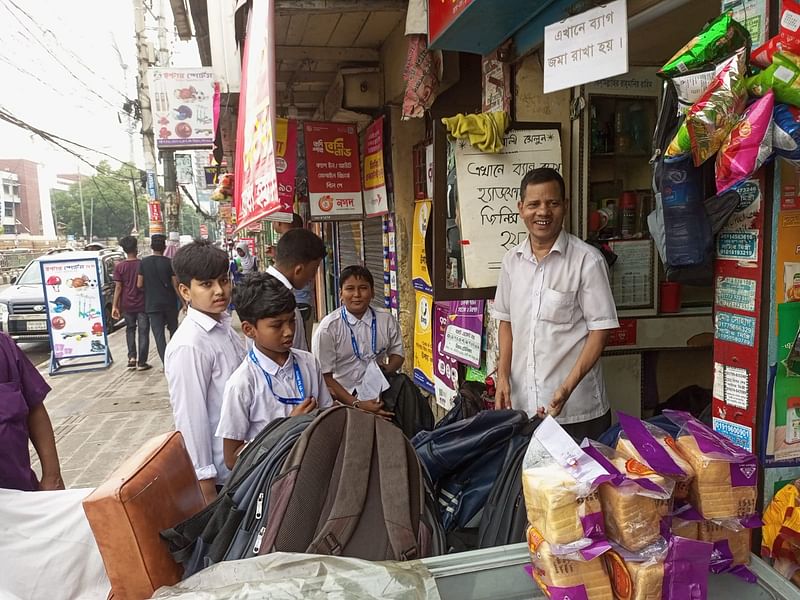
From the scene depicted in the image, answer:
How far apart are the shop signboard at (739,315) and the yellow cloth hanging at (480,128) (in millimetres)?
1369

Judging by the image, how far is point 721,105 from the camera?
1408 millimetres

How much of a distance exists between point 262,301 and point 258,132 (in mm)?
815

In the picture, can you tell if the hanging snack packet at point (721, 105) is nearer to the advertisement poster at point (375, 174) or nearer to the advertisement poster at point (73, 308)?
the advertisement poster at point (375, 174)

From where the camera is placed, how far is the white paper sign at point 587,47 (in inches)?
77.5

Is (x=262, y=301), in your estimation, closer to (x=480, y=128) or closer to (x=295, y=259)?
(x=295, y=259)

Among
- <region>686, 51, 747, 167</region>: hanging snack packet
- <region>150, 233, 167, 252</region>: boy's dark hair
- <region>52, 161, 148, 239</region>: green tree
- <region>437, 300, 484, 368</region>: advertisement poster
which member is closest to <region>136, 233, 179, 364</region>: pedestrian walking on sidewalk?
<region>150, 233, 167, 252</region>: boy's dark hair

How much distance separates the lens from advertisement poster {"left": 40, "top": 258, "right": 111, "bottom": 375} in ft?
28.2

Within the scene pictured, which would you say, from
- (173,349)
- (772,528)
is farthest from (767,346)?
(173,349)

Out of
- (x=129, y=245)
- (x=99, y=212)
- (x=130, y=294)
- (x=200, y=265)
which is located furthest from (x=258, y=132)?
(x=99, y=212)

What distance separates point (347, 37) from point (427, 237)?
6.81 feet

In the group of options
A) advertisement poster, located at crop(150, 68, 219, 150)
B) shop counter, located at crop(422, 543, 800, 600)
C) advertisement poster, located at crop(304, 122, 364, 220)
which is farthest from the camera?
advertisement poster, located at crop(150, 68, 219, 150)

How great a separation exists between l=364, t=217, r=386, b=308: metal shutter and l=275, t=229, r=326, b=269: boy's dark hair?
3.23 metres

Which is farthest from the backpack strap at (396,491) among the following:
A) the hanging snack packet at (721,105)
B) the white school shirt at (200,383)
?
the hanging snack packet at (721,105)

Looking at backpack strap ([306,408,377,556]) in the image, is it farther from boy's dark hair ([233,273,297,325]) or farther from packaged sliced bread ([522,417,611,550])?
boy's dark hair ([233,273,297,325])
